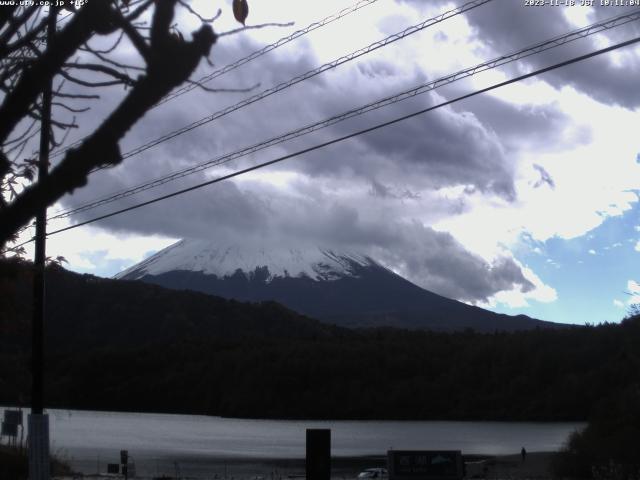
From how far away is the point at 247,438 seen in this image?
343 ft

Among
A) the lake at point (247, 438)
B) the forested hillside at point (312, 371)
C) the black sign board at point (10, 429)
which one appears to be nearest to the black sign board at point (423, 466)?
the black sign board at point (10, 429)

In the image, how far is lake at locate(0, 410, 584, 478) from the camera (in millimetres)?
74500

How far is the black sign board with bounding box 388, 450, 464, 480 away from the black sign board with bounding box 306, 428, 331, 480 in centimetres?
234

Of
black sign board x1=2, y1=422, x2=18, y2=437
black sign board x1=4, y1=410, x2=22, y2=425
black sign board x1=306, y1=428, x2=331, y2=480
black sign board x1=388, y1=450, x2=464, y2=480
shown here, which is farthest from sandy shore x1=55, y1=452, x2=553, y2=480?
black sign board x1=306, y1=428, x2=331, y2=480

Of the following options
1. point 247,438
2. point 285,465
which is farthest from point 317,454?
point 247,438

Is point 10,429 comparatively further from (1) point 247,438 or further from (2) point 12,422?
(1) point 247,438

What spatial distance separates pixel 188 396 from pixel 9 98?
135984 millimetres

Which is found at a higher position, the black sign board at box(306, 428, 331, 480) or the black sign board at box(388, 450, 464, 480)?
the black sign board at box(306, 428, 331, 480)

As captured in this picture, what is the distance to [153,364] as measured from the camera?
132750 mm

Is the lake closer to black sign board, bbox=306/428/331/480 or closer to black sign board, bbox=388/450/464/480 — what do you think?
black sign board, bbox=388/450/464/480

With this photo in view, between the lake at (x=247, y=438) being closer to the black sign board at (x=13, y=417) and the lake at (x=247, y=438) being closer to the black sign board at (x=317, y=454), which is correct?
the black sign board at (x=13, y=417)

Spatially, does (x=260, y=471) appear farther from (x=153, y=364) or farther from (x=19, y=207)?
(x=153, y=364)

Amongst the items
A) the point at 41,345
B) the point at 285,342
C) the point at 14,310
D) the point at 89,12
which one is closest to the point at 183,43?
the point at 89,12

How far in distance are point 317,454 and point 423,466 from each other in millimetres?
2731
